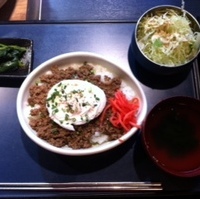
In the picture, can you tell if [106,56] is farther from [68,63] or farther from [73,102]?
[73,102]

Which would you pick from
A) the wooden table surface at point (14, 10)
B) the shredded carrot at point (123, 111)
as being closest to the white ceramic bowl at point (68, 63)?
the shredded carrot at point (123, 111)

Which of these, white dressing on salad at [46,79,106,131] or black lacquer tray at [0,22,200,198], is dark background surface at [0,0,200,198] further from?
white dressing on salad at [46,79,106,131]

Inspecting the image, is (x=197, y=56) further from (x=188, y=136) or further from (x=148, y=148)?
(x=148, y=148)

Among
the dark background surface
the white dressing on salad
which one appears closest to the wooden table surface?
the dark background surface

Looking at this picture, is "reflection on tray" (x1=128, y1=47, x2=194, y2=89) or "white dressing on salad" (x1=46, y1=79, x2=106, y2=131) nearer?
"white dressing on salad" (x1=46, y1=79, x2=106, y2=131)

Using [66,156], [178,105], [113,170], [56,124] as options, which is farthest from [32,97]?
[178,105]

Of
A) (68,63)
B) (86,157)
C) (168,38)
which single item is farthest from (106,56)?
(86,157)
